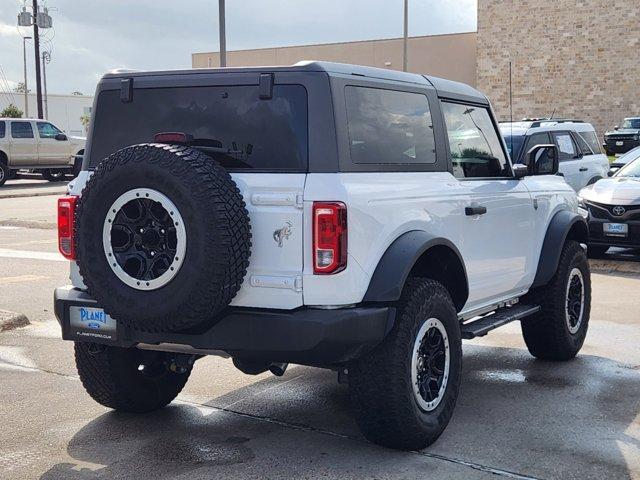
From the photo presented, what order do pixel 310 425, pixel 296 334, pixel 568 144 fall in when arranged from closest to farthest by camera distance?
pixel 296 334, pixel 310 425, pixel 568 144

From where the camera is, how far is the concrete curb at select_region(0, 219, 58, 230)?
1706 cm

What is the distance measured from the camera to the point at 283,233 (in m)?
4.43

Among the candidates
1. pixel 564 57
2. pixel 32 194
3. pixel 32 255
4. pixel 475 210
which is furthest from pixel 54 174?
pixel 564 57

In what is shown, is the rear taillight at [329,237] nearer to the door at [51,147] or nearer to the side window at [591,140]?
the side window at [591,140]

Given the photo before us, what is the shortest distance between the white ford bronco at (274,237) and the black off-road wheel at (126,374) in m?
0.01

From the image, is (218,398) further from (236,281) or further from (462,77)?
(462,77)

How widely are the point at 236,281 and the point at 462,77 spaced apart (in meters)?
49.0

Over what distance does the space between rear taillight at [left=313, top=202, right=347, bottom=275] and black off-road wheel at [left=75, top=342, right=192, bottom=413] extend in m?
1.28

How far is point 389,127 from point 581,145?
1245cm

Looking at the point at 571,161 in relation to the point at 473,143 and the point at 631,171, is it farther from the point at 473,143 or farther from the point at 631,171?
the point at 473,143

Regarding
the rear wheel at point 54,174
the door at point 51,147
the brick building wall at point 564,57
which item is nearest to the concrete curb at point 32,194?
the door at point 51,147

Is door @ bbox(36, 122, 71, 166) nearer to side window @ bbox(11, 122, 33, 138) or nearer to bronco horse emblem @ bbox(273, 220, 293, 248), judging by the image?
side window @ bbox(11, 122, 33, 138)

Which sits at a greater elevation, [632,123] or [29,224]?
[632,123]

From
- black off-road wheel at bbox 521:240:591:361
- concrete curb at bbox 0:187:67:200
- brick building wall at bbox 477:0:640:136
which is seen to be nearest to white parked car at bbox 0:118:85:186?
concrete curb at bbox 0:187:67:200
